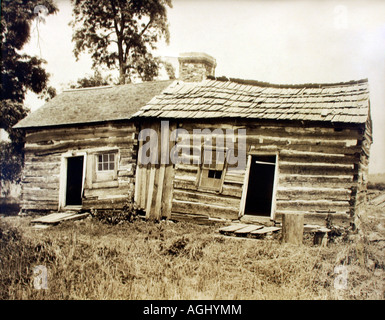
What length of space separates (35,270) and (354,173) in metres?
7.72

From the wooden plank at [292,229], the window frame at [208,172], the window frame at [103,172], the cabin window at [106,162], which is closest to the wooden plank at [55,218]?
the window frame at [103,172]

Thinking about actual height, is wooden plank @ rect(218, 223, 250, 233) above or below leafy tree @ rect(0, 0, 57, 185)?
below

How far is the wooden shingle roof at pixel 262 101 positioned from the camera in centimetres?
890

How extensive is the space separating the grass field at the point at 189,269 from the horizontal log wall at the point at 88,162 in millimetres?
3739

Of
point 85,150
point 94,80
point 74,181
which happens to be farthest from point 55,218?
point 94,80

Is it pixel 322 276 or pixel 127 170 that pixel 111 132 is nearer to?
pixel 127 170

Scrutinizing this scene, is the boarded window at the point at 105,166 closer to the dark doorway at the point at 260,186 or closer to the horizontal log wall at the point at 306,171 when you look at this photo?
the horizontal log wall at the point at 306,171

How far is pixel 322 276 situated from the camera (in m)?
5.40

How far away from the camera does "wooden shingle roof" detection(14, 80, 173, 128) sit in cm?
1205

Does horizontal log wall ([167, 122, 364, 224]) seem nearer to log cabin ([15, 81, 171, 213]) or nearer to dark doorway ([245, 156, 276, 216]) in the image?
log cabin ([15, 81, 171, 213])

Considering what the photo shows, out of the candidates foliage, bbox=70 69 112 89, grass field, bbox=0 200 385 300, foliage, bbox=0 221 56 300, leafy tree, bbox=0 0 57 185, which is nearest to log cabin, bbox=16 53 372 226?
grass field, bbox=0 200 385 300

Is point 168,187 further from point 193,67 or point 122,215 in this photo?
point 193,67

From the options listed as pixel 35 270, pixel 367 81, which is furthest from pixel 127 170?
pixel 367 81

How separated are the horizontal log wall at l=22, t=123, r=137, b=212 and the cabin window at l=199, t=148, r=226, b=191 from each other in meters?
2.53
